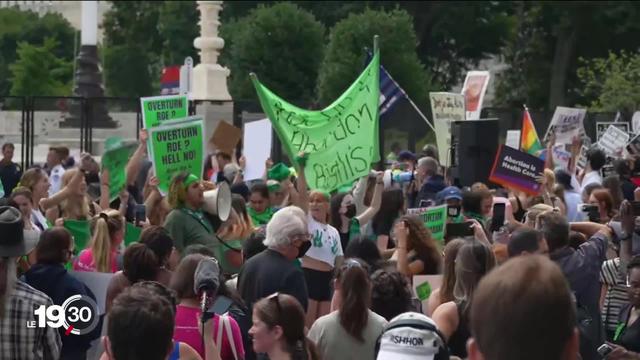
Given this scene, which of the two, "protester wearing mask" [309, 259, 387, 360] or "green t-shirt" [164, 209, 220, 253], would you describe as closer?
"protester wearing mask" [309, 259, 387, 360]

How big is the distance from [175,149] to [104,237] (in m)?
4.02

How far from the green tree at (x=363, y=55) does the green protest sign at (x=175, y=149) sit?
24.1 m

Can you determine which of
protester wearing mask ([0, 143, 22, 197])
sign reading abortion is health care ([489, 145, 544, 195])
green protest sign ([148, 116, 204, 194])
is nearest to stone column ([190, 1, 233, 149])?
protester wearing mask ([0, 143, 22, 197])

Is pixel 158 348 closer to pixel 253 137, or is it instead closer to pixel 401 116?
pixel 253 137

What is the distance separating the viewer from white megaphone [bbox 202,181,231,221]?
9383 mm

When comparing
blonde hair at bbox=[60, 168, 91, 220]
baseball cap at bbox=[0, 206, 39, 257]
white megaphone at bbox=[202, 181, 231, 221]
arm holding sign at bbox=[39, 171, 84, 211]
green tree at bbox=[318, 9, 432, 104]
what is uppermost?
green tree at bbox=[318, 9, 432, 104]

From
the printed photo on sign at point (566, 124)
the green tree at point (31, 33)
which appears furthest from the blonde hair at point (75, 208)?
the green tree at point (31, 33)

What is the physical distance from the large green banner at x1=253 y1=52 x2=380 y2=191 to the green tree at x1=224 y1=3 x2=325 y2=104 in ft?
91.1

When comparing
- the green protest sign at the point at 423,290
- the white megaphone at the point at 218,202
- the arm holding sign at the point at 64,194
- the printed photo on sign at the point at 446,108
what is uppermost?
the printed photo on sign at the point at 446,108

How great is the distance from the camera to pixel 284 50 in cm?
4184

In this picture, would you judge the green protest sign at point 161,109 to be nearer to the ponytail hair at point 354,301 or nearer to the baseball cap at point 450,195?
the baseball cap at point 450,195

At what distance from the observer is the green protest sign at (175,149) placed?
40.6 feet

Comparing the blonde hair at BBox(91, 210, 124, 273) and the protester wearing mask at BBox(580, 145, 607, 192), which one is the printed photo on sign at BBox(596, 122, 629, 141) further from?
the blonde hair at BBox(91, 210, 124, 273)

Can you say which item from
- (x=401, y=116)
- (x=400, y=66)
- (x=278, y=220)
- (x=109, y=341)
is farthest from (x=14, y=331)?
(x=400, y=66)
